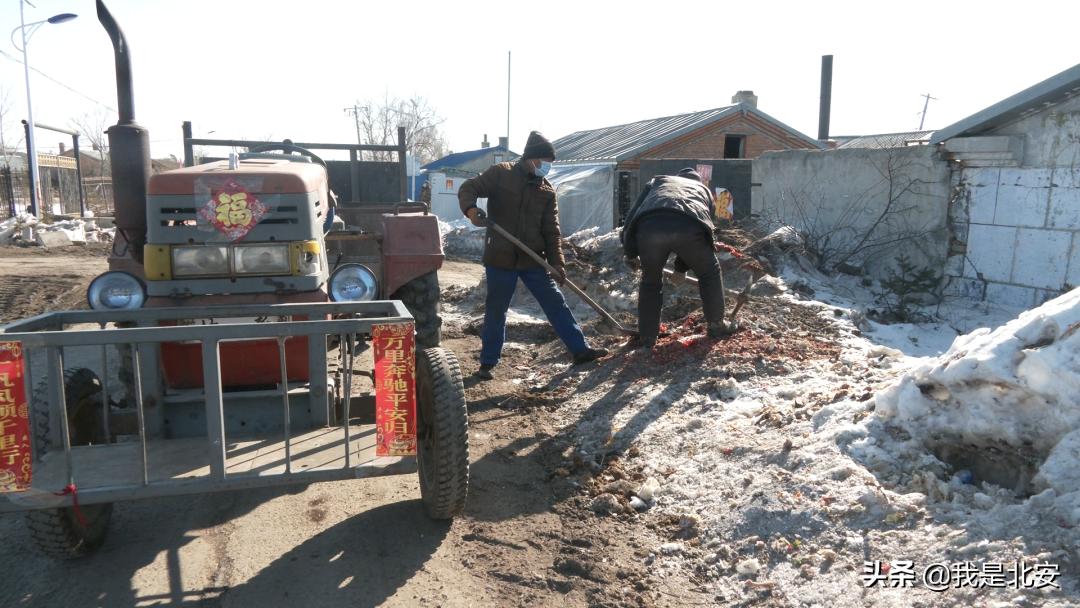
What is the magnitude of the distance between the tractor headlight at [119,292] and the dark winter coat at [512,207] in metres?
2.67

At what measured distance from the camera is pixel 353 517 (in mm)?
4027

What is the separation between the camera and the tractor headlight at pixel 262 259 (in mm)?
4367

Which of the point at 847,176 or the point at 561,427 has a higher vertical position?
the point at 847,176

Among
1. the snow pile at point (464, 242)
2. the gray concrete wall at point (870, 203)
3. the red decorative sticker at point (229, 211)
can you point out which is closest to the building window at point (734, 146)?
the snow pile at point (464, 242)

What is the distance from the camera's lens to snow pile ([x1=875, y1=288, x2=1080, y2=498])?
9.87 ft

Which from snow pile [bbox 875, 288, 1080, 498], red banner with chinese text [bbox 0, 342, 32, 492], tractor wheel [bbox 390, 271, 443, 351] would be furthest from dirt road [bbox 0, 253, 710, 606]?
tractor wheel [bbox 390, 271, 443, 351]

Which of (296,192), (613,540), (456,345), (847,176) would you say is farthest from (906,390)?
(847,176)

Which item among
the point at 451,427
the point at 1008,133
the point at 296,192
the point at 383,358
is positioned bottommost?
the point at 451,427

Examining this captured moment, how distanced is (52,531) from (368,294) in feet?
6.71

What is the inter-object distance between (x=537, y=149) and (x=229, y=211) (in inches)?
109

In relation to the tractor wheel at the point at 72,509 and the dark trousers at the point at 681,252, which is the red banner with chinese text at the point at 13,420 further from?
the dark trousers at the point at 681,252

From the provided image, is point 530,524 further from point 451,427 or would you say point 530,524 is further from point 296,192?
point 296,192

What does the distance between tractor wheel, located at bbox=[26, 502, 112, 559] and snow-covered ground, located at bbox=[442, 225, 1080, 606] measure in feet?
8.11

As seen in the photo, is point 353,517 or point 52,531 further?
point 353,517
